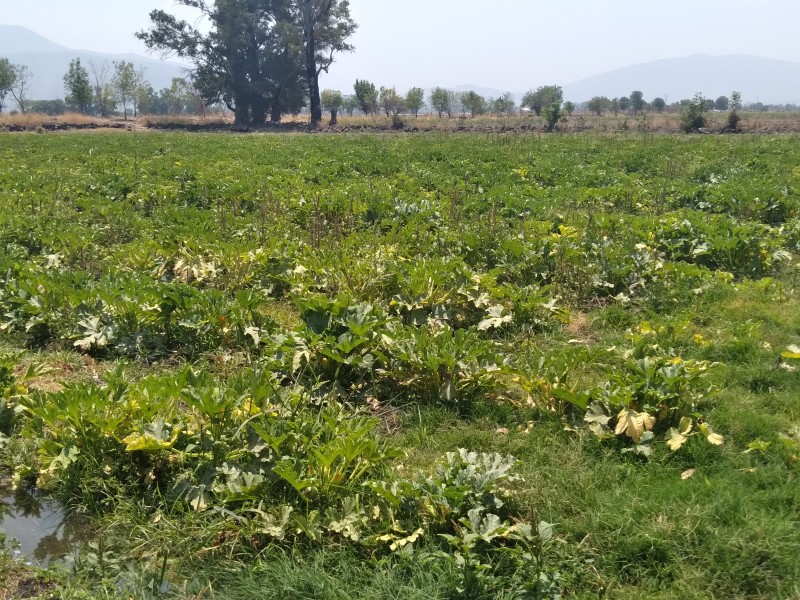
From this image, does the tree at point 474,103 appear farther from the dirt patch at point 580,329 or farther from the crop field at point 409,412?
the dirt patch at point 580,329

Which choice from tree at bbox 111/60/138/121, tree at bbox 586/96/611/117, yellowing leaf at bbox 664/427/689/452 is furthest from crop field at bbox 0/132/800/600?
tree at bbox 111/60/138/121

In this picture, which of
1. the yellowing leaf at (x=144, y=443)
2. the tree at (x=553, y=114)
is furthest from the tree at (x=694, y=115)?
the yellowing leaf at (x=144, y=443)

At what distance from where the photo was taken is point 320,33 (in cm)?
5494

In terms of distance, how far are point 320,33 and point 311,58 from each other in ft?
8.09

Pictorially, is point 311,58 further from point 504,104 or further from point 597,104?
point 597,104

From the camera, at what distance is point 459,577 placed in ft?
9.36

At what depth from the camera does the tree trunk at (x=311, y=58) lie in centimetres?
5366

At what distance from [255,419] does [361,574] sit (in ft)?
4.33

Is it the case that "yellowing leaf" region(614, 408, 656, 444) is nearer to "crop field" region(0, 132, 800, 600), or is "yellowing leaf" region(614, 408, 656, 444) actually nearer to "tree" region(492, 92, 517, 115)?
"crop field" region(0, 132, 800, 600)

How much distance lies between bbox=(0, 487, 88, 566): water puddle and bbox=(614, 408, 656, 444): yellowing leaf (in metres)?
3.53

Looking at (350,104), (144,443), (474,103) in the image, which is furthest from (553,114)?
(350,104)

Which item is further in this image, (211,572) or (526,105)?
(526,105)

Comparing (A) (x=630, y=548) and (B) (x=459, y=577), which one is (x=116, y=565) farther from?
(A) (x=630, y=548)

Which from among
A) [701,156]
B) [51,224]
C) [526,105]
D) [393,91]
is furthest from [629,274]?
[526,105]
